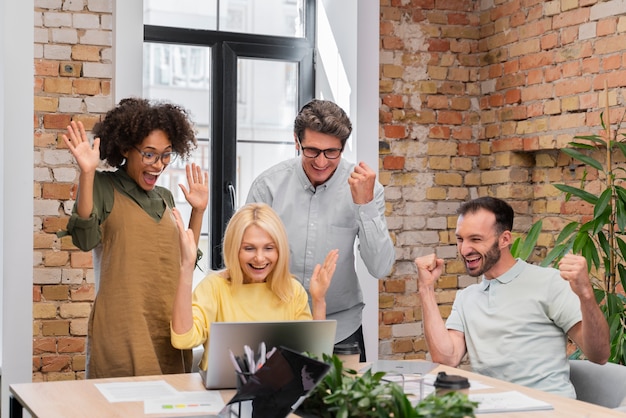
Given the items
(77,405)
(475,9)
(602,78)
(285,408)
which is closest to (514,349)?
(285,408)

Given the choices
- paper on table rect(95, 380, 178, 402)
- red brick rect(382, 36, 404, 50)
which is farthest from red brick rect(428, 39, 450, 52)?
paper on table rect(95, 380, 178, 402)

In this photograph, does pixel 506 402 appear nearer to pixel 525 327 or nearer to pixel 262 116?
pixel 525 327

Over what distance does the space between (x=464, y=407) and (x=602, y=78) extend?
2802 mm

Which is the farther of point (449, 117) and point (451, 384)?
point (449, 117)

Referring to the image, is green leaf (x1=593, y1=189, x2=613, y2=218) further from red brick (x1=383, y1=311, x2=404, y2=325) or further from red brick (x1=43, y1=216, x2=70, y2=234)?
red brick (x1=43, y1=216, x2=70, y2=234)

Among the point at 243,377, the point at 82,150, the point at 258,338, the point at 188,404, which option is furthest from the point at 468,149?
the point at 243,377

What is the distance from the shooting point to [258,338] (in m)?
2.32

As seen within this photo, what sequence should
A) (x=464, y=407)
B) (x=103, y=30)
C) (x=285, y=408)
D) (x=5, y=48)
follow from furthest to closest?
(x=103, y=30) → (x=5, y=48) → (x=285, y=408) → (x=464, y=407)

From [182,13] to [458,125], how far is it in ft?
5.23

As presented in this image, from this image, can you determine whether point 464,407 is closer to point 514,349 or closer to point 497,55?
point 514,349

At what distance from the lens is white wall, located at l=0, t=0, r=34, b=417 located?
143 inches

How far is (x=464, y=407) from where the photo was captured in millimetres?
1563

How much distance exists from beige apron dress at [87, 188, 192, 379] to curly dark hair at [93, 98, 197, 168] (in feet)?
0.60

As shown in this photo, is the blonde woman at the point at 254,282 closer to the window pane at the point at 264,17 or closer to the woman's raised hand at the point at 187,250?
the woman's raised hand at the point at 187,250
